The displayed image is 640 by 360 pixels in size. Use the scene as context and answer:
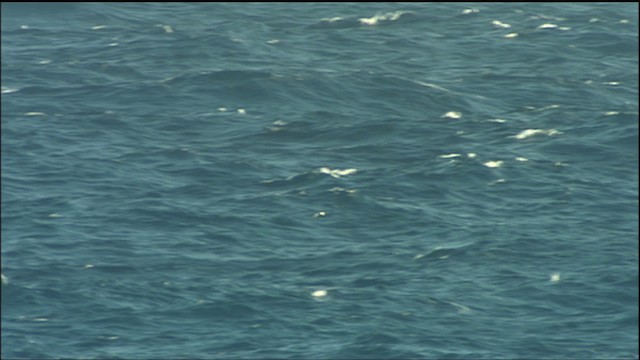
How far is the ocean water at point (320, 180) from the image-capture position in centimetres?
8674

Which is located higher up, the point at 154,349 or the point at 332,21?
the point at 332,21

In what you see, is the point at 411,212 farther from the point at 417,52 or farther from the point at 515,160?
the point at 417,52

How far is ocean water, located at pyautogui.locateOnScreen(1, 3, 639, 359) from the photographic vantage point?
86.7 m

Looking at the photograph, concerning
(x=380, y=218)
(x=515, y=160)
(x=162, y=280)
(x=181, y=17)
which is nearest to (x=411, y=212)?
(x=380, y=218)

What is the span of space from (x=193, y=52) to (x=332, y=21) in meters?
13.1

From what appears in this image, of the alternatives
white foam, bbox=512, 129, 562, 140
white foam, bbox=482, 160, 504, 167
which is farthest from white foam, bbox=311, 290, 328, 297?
white foam, bbox=512, 129, 562, 140

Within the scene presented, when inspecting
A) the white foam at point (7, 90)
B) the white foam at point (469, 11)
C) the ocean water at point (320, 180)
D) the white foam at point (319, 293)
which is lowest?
the white foam at point (319, 293)

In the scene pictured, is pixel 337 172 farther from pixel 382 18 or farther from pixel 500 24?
pixel 500 24

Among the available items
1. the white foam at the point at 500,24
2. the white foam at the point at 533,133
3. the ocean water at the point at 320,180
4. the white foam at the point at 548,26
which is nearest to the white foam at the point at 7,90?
the ocean water at the point at 320,180

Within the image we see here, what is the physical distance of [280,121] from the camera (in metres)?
113

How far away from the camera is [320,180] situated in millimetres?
104812

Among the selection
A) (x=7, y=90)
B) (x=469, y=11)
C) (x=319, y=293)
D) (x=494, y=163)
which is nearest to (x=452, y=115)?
(x=494, y=163)

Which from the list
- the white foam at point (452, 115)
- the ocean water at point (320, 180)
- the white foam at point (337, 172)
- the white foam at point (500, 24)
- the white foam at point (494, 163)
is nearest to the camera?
the ocean water at point (320, 180)

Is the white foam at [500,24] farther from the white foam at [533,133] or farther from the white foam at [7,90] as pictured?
the white foam at [7,90]
